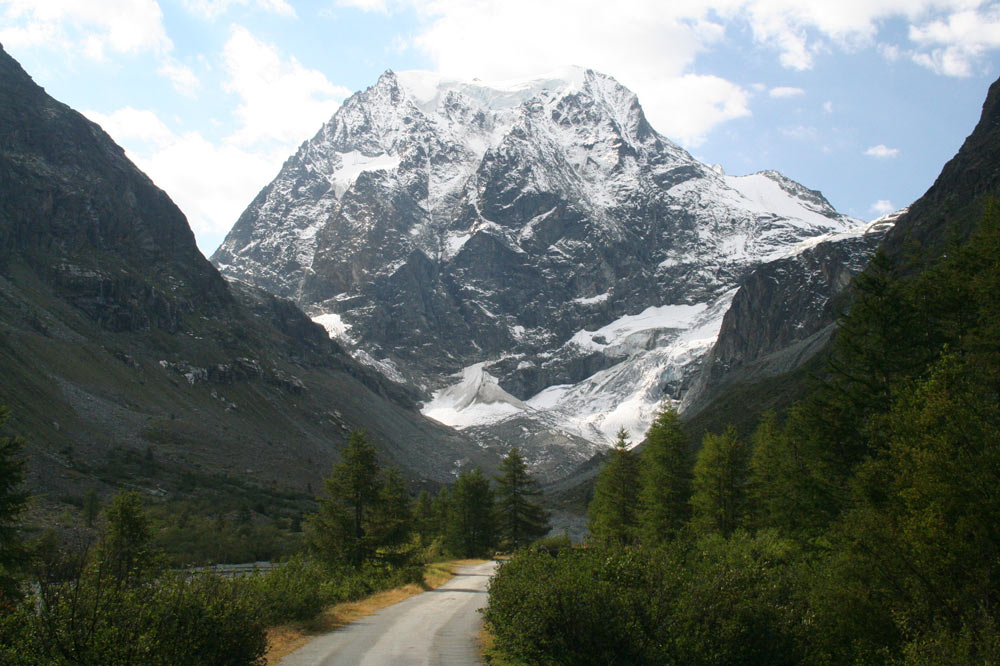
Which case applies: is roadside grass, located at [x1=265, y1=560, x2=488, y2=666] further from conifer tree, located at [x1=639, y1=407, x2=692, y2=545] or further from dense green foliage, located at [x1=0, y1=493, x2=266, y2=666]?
conifer tree, located at [x1=639, y1=407, x2=692, y2=545]

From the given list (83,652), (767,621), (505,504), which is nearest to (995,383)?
(767,621)

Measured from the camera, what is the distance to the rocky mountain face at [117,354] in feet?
331

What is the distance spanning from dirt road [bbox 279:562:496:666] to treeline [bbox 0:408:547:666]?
4.50 feet

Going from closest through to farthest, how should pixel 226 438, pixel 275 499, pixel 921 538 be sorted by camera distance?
pixel 921 538 → pixel 275 499 → pixel 226 438

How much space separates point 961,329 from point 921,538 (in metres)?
10.3

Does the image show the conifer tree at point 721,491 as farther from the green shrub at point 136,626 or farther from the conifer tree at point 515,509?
the green shrub at point 136,626

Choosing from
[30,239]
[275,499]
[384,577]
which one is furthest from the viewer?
[30,239]

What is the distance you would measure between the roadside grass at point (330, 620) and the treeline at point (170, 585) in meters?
0.32

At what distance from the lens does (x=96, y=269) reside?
164 m

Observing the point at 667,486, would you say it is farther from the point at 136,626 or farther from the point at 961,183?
the point at 961,183

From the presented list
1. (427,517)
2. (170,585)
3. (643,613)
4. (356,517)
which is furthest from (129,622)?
(427,517)

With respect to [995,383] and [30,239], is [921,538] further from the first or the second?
[30,239]

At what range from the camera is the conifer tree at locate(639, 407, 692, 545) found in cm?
3847

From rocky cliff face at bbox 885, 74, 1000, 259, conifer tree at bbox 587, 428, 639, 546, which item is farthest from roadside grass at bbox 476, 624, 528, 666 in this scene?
rocky cliff face at bbox 885, 74, 1000, 259
